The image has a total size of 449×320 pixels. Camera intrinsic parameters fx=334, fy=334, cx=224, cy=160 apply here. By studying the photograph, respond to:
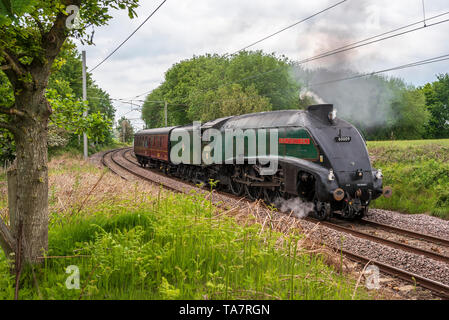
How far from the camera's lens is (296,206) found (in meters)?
10.3

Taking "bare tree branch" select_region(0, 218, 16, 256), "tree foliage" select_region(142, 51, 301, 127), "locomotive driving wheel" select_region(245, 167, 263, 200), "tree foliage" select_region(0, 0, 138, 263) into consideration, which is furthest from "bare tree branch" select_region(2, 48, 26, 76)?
"tree foliage" select_region(142, 51, 301, 127)

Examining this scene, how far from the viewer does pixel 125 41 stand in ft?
47.1

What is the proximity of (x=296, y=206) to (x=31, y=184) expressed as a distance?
25.7 ft

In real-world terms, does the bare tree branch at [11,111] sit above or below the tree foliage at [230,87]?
below

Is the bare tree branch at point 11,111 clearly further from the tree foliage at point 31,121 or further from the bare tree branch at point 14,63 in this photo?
the bare tree branch at point 14,63

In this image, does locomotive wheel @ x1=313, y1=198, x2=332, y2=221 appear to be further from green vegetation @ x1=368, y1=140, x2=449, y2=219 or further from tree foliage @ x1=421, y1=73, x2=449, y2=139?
tree foliage @ x1=421, y1=73, x2=449, y2=139

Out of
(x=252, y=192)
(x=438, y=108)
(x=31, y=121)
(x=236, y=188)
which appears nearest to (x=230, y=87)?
(x=236, y=188)

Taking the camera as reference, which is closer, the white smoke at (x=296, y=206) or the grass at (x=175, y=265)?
the grass at (x=175, y=265)

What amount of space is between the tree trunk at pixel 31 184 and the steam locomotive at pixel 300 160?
335cm

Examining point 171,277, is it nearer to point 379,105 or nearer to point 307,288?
point 307,288

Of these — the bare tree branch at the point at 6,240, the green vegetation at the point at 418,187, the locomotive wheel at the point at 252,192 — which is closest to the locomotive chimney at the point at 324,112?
the locomotive wheel at the point at 252,192

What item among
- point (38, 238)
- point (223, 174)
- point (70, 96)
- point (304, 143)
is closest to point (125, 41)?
point (223, 174)

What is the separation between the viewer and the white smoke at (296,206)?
9.94m

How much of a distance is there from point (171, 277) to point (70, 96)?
3.21 metres
